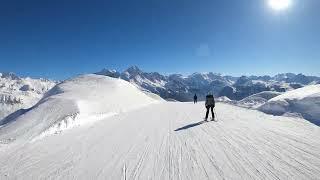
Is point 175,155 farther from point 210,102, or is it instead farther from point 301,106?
point 301,106

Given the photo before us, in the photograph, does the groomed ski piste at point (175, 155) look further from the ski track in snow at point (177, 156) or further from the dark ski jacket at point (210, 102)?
the dark ski jacket at point (210, 102)

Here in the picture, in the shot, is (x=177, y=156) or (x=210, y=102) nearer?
(x=177, y=156)

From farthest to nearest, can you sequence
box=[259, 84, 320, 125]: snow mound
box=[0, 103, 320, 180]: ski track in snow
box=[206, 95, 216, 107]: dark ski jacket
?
box=[206, 95, 216, 107]: dark ski jacket
box=[259, 84, 320, 125]: snow mound
box=[0, 103, 320, 180]: ski track in snow

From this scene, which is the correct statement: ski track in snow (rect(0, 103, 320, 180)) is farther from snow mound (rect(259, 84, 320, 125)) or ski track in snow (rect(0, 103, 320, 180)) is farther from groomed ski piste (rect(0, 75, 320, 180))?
snow mound (rect(259, 84, 320, 125))

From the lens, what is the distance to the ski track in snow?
7348mm

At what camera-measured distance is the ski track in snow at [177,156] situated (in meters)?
7.35

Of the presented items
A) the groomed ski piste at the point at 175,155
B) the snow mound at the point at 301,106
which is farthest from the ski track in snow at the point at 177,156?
the snow mound at the point at 301,106

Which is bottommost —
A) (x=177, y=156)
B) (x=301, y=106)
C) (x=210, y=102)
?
(x=177, y=156)

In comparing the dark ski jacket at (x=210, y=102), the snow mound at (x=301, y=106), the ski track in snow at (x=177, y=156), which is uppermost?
the dark ski jacket at (x=210, y=102)

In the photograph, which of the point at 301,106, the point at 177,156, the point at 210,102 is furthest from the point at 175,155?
the point at 301,106

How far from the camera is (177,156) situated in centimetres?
916

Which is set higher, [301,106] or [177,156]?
[301,106]

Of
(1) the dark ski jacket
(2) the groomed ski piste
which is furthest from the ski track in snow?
(1) the dark ski jacket

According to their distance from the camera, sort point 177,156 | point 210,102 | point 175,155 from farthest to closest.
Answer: point 210,102
point 175,155
point 177,156
